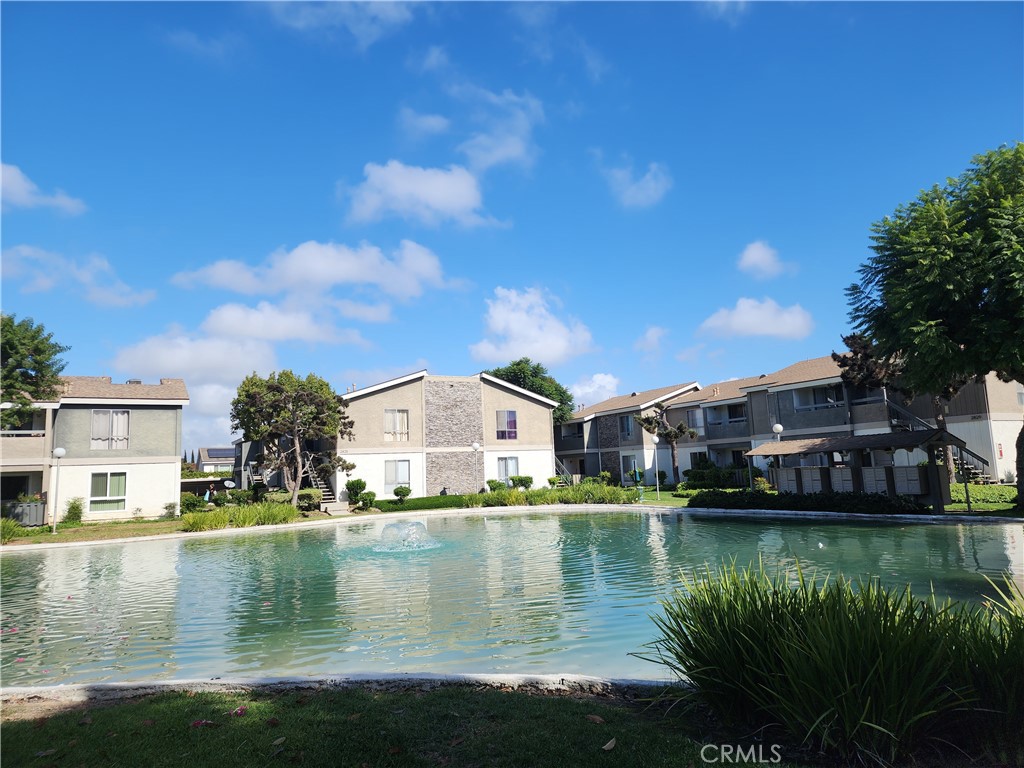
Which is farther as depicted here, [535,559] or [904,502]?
[904,502]

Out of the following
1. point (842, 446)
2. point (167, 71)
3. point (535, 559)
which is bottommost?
point (535, 559)

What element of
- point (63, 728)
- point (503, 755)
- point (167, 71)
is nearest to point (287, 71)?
point (167, 71)

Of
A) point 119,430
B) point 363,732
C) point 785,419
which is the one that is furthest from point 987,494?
point 119,430

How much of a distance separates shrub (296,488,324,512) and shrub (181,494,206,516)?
15.2ft

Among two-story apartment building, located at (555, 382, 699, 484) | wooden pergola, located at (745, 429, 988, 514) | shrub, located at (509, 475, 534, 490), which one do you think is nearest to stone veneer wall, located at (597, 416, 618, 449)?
two-story apartment building, located at (555, 382, 699, 484)

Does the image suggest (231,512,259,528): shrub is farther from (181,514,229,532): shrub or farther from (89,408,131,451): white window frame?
(89,408,131,451): white window frame

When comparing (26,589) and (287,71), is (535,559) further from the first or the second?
(287,71)

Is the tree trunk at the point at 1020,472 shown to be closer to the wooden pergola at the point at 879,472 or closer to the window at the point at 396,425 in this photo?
the wooden pergola at the point at 879,472

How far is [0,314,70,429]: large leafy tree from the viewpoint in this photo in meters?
25.8

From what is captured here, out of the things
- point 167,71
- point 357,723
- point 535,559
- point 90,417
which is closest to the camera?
point 357,723

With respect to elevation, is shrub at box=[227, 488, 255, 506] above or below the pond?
above

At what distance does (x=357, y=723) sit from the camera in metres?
4.82

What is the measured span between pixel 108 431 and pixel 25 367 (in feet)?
14.3

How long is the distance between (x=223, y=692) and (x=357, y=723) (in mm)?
1888
